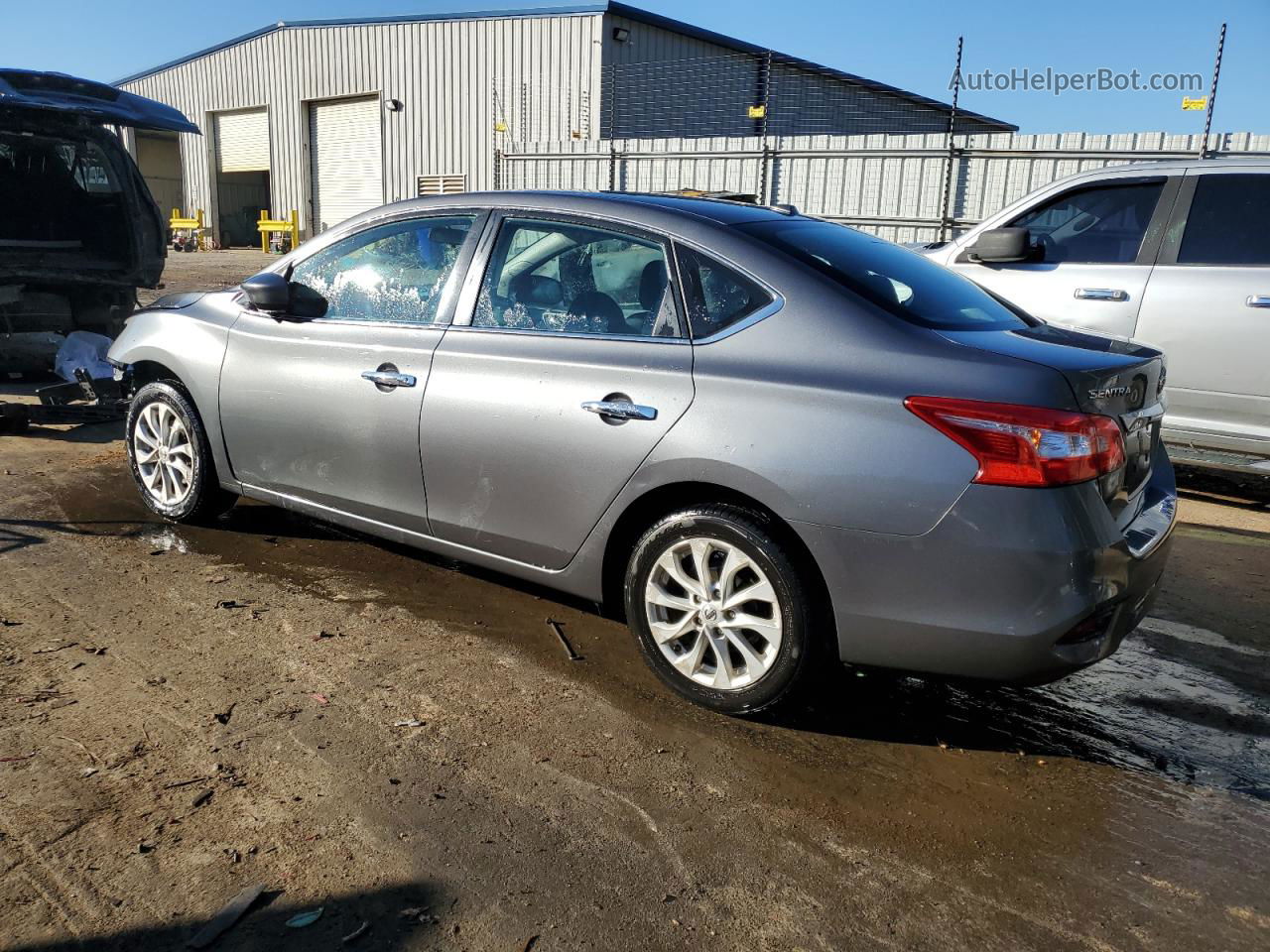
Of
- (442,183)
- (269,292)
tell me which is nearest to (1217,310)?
(269,292)

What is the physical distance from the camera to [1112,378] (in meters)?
2.96

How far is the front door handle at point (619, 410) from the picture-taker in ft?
10.8

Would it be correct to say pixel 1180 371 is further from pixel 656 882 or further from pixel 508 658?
pixel 656 882

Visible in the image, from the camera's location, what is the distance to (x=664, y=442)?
3.24 m

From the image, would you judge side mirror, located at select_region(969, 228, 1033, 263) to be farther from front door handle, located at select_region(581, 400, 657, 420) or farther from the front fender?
the front fender

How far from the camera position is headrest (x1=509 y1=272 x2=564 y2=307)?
3732mm

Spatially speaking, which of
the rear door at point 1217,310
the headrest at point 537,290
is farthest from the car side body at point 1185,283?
the headrest at point 537,290

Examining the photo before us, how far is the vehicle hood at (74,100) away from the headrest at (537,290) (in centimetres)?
601

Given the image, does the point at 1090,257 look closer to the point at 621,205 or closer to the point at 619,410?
the point at 621,205

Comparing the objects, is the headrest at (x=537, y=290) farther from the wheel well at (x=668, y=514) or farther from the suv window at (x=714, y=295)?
the wheel well at (x=668, y=514)

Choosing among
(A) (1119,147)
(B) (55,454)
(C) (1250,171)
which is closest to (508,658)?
(B) (55,454)

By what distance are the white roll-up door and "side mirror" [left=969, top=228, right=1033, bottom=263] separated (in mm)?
29409

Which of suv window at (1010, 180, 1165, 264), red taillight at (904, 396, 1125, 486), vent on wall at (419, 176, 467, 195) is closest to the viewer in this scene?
red taillight at (904, 396, 1125, 486)

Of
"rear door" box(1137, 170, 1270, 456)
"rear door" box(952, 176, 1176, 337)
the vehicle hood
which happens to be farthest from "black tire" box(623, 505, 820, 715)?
the vehicle hood
